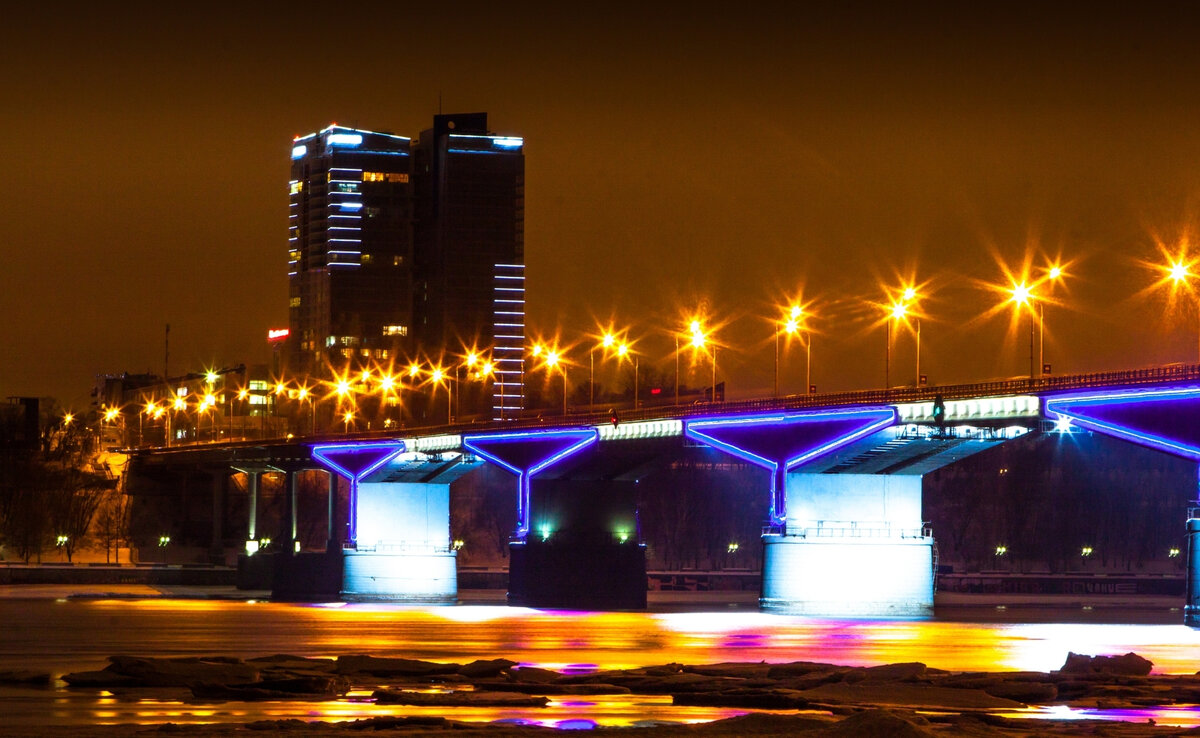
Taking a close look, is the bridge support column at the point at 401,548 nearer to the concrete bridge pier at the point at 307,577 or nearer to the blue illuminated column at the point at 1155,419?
the concrete bridge pier at the point at 307,577

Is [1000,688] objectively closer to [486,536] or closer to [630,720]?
[630,720]

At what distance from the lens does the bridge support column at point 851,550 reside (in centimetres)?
8812

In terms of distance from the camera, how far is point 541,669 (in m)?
49.8

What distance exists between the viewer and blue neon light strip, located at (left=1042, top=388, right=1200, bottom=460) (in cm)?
7100

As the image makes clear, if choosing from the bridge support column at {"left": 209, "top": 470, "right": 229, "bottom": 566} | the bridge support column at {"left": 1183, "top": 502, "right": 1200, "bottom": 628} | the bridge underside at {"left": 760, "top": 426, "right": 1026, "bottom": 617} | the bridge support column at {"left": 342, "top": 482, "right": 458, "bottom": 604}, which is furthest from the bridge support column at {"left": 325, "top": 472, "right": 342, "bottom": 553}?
the bridge support column at {"left": 1183, "top": 502, "right": 1200, "bottom": 628}

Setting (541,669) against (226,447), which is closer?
(541,669)

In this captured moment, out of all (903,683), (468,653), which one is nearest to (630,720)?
(903,683)

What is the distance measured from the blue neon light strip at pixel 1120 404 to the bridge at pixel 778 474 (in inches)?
2.6

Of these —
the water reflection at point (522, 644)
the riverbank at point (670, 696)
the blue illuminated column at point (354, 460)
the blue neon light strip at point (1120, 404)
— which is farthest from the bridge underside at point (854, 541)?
the riverbank at point (670, 696)

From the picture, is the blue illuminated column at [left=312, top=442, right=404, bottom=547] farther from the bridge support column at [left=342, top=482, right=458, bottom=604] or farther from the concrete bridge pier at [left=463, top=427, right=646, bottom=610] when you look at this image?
the concrete bridge pier at [left=463, top=427, right=646, bottom=610]

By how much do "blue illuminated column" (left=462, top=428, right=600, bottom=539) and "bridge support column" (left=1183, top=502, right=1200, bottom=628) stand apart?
33543mm

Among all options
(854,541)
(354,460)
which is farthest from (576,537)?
(354,460)

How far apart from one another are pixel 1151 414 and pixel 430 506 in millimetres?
59303

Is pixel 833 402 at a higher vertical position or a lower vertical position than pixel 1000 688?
higher
